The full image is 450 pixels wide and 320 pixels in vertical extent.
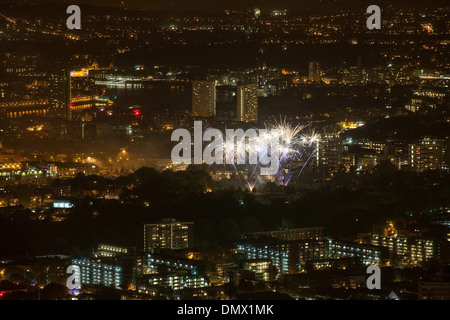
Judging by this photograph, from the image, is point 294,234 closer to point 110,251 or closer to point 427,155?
point 110,251

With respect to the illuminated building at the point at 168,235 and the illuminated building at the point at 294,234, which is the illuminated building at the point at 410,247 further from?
the illuminated building at the point at 168,235

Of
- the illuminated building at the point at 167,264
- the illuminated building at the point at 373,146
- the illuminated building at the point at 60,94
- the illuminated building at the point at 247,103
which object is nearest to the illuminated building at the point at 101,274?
the illuminated building at the point at 167,264

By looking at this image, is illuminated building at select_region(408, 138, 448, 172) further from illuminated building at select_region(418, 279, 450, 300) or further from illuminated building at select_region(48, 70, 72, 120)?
illuminated building at select_region(418, 279, 450, 300)

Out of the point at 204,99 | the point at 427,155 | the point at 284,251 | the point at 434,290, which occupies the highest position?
the point at 204,99

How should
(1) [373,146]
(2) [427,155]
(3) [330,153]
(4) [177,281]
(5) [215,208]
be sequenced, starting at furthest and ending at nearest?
(1) [373,146] < (2) [427,155] < (3) [330,153] < (5) [215,208] < (4) [177,281]

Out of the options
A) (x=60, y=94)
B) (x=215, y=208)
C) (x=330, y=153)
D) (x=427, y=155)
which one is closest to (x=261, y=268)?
(x=215, y=208)

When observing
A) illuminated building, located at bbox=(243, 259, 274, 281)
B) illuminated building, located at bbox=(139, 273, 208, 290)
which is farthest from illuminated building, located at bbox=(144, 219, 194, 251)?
illuminated building, located at bbox=(139, 273, 208, 290)

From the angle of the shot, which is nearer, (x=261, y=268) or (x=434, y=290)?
(x=434, y=290)
